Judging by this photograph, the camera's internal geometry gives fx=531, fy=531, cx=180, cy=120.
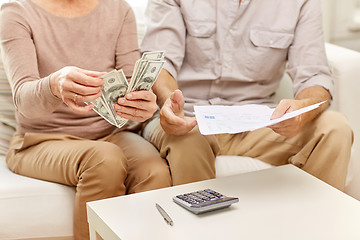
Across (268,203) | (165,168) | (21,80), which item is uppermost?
(21,80)

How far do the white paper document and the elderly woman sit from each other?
212 mm

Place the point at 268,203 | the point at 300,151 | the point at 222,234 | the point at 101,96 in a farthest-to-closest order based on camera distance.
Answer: the point at 300,151, the point at 101,96, the point at 268,203, the point at 222,234

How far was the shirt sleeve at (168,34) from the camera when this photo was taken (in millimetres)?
1961

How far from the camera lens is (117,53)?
6.07 feet

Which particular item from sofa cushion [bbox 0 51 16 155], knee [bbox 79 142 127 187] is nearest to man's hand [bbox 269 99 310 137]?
knee [bbox 79 142 127 187]

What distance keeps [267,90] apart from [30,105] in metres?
0.92

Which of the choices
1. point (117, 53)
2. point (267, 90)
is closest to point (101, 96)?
point (117, 53)

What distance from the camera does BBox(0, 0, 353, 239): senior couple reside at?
1587 mm

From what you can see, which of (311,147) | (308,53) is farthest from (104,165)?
(308,53)

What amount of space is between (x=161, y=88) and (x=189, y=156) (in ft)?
1.07

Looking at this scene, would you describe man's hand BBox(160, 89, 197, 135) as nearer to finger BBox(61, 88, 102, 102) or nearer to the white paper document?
the white paper document

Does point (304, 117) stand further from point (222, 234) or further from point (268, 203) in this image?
point (222, 234)

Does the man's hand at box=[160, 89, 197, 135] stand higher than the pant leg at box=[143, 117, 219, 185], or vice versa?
the man's hand at box=[160, 89, 197, 135]

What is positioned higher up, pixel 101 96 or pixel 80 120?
pixel 101 96
